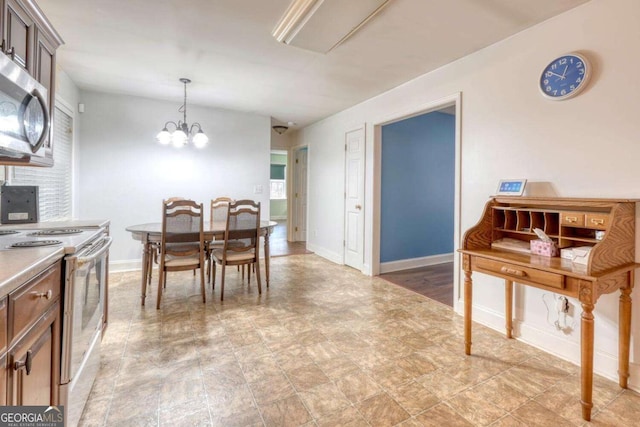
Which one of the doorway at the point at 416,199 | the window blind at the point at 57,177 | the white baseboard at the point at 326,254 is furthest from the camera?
the white baseboard at the point at 326,254

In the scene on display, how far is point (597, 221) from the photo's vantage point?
177 centimetres

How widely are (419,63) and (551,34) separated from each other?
1.03 metres

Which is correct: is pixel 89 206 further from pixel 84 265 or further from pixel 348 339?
pixel 348 339

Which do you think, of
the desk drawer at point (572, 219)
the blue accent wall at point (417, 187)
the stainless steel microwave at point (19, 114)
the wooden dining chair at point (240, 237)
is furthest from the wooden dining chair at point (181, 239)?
the desk drawer at point (572, 219)

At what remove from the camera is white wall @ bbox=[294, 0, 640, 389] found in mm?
1827

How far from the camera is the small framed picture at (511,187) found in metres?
2.21

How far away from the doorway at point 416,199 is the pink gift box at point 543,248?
1851 millimetres

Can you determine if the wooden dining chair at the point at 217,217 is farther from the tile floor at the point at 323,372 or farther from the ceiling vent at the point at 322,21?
the ceiling vent at the point at 322,21

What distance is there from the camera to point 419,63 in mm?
2902

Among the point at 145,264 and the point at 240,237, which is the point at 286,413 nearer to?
the point at 240,237

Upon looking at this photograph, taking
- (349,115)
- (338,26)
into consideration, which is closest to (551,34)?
(338,26)

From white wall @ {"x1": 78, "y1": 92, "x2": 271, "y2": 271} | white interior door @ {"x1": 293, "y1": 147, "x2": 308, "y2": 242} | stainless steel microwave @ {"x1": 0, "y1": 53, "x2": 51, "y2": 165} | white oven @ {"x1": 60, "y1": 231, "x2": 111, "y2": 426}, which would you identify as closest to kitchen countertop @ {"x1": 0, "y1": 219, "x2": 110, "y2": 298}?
white oven @ {"x1": 60, "y1": 231, "x2": 111, "y2": 426}

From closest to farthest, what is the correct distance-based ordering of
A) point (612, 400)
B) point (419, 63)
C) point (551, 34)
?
point (612, 400) < point (551, 34) < point (419, 63)

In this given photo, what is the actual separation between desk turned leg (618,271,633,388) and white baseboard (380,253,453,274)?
2.61 m
